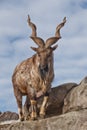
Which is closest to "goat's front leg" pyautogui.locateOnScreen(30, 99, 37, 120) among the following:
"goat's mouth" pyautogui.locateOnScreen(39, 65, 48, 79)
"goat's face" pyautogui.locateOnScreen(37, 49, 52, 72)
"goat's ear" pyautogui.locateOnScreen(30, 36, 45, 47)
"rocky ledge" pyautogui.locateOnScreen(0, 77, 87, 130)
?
"rocky ledge" pyautogui.locateOnScreen(0, 77, 87, 130)

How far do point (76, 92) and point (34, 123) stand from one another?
1.74m

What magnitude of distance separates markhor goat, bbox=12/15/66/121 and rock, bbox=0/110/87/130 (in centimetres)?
63

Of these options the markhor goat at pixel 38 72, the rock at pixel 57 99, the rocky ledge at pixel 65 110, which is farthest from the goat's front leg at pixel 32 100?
the rock at pixel 57 99

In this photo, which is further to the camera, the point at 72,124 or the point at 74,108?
the point at 74,108

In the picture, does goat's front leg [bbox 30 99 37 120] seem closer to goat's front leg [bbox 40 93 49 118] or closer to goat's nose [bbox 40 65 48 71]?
goat's front leg [bbox 40 93 49 118]

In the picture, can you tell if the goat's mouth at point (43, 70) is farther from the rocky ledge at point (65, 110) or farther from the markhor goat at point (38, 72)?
the rocky ledge at point (65, 110)

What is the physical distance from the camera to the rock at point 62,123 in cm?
1377

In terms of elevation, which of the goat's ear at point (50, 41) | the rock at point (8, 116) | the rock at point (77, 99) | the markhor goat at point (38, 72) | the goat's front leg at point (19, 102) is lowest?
the rock at point (8, 116)

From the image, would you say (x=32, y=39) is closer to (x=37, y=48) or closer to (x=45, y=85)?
(x=37, y=48)

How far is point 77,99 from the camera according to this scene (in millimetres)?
15258

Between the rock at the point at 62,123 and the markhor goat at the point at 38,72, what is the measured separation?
63cm

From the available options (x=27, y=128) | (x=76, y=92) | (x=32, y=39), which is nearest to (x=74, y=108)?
(x=76, y=92)

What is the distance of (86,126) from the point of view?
44.5ft

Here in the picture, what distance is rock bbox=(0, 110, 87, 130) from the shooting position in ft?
45.2
